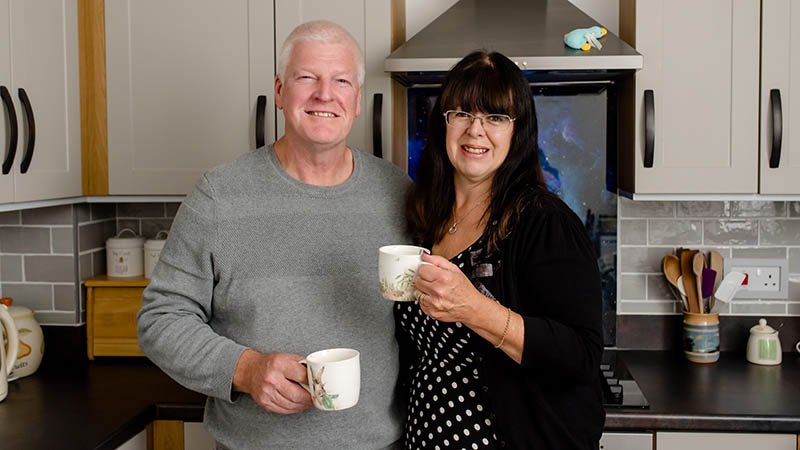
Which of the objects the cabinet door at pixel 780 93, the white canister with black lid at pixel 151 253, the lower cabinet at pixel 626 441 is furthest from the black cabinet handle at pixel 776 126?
the white canister with black lid at pixel 151 253

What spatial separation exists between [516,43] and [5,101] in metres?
1.35

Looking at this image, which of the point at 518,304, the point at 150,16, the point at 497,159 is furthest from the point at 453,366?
the point at 150,16

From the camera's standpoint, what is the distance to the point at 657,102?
217 cm

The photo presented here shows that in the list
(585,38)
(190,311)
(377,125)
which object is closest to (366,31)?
(377,125)

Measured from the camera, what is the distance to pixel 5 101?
1.89 metres

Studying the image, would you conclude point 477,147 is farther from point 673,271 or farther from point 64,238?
point 64,238

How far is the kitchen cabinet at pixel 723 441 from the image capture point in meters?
1.91

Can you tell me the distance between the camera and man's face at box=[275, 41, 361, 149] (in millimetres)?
1571

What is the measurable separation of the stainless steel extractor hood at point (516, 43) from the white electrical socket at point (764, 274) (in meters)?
0.80

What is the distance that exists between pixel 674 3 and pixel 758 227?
0.85 m

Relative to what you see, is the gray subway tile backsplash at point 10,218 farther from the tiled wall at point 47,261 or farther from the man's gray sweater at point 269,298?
the man's gray sweater at point 269,298

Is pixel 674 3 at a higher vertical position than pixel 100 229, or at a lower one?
higher

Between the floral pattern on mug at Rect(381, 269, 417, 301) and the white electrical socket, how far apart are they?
62.5 inches

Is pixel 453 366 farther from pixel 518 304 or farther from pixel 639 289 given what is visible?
pixel 639 289
